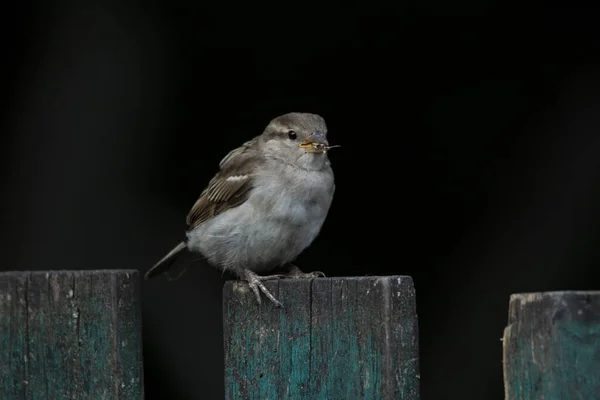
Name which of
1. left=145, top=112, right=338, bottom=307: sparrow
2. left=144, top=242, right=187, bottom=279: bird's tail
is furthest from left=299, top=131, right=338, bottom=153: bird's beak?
left=144, top=242, right=187, bottom=279: bird's tail

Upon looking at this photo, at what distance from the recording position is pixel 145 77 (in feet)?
18.2

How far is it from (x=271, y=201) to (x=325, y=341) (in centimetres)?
158

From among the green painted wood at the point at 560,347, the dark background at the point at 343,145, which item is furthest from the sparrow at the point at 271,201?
the green painted wood at the point at 560,347

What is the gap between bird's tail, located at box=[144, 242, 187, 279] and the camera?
4.51 metres

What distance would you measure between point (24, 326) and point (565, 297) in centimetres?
128

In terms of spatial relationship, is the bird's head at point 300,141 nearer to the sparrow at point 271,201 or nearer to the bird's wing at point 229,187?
the sparrow at point 271,201

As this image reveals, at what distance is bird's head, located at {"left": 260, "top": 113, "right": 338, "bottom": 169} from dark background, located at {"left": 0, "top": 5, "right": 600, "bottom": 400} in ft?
4.79

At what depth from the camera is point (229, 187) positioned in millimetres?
4184

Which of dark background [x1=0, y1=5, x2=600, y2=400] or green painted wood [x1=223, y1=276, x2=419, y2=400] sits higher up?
dark background [x1=0, y1=5, x2=600, y2=400]

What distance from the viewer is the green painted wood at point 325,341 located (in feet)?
7.82

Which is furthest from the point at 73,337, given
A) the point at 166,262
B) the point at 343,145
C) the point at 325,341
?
the point at 343,145

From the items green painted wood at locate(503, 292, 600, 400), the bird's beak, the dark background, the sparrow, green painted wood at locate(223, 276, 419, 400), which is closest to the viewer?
green painted wood at locate(503, 292, 600, 400)

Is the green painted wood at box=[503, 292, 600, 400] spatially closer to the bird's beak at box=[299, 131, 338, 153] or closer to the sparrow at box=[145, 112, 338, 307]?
the sparrow at box=[145, 112, 338, 307]

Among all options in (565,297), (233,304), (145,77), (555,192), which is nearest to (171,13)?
(145,77)
